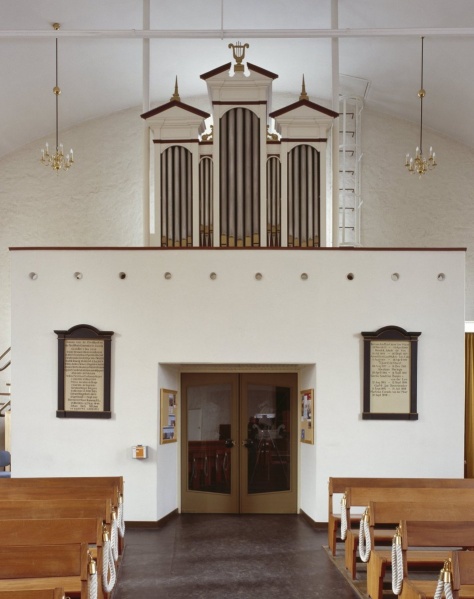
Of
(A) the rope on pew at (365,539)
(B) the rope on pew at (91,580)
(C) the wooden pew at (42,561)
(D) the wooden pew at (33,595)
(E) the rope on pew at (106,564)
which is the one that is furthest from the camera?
(A) the rope on pew at (365,539)

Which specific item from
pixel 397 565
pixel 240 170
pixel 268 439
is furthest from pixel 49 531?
pixel 240 170

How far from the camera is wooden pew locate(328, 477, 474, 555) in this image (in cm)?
764

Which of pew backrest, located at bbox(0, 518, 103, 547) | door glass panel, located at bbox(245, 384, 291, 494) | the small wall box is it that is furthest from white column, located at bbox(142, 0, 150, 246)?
pew backrest, located at bbox(0, 518, 103, 547)

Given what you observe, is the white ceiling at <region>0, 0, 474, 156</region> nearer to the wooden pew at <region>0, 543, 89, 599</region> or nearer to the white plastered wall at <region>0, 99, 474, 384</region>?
the white plastered wall at <region>0, 99, 474, 384</region>

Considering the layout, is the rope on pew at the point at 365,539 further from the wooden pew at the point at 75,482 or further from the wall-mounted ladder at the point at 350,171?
the wall-mounted ladder at the point at 350,171

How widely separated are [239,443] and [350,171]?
607 centimetres

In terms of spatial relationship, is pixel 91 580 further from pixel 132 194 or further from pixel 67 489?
pixel 132 194

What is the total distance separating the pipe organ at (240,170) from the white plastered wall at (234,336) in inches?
24.8

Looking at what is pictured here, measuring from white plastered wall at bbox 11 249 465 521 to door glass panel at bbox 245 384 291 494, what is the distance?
3.28 ft

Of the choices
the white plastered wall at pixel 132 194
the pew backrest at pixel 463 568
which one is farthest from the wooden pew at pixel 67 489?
the white plastered wall at pixel 132 194

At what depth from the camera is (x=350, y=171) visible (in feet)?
44.7

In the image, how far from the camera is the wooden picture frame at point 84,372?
29.3 ft

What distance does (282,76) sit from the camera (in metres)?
13.0


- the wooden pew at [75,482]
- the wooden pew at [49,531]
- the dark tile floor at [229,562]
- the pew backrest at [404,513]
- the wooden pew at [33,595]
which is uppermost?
the wooden pew at [33,595]
